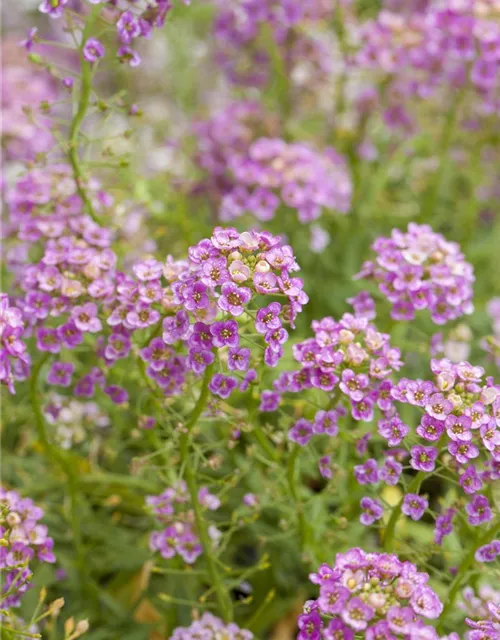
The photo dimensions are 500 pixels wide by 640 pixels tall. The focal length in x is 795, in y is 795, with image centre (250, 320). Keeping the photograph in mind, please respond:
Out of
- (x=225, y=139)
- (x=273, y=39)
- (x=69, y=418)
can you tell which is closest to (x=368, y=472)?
(x=69, y=418)

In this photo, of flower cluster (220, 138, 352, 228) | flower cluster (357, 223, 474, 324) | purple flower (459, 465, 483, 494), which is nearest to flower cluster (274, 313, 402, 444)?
purple flower (459, 465, 483, 494)

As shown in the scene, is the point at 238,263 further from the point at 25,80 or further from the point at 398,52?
the point at 25,80

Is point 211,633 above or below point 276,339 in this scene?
below

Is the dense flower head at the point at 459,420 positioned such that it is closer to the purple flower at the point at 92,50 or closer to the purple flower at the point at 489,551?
the purple flower at the point at 489,551

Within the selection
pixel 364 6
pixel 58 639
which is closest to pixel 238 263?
pixel 58 639

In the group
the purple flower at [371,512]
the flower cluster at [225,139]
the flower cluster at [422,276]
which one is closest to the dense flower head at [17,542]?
the purple flower at [371,512]

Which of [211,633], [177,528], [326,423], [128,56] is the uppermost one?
[128,56]

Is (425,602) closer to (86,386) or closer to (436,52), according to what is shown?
(86,386)
